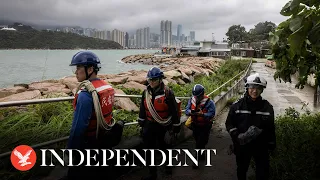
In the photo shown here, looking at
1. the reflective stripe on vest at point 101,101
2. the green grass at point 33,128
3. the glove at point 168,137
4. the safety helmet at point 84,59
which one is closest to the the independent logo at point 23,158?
the green grass at point 33,128

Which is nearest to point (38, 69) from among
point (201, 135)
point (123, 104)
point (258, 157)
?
point (123, 104)

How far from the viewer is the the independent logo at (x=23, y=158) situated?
322 centimetres

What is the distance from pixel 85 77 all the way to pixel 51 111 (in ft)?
9.08

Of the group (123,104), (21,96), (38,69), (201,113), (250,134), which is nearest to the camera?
(250,134)

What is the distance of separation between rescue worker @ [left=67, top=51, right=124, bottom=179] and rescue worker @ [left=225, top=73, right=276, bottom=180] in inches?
61.3

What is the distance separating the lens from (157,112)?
4125 mm

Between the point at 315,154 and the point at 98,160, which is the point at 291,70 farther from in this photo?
the point at 98,160

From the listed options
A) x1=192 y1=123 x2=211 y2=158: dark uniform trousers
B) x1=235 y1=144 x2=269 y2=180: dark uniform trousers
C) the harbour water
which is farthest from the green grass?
x1=235 y1=144 x2=269 y2=180: dark uniform trousers

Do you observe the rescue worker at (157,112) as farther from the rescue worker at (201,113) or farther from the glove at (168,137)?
the rescue worker at (201,113)

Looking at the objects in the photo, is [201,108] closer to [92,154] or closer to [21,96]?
[92,154]

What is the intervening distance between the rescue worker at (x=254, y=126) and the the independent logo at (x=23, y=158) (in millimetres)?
2445

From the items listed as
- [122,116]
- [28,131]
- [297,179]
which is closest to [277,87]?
[122,116]

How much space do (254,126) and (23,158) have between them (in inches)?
109

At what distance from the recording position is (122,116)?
662 centimetres
